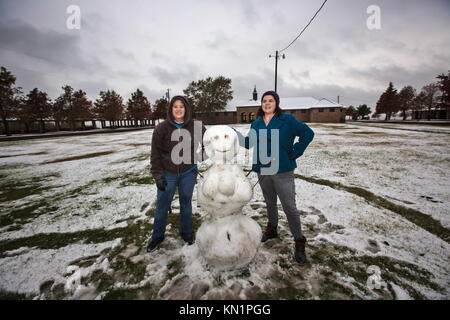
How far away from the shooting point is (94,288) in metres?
2.01

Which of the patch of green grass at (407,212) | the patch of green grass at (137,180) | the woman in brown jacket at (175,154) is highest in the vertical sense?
the woman in brown jacket at (175,154)

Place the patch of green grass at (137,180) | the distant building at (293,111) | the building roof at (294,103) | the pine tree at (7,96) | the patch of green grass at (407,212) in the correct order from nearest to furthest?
the patch of green grass at (407,212) < the patch of green grass at (137,180) < the pine tree at (7,96) < the distant building at (293,111) < the building roof at (294,103)

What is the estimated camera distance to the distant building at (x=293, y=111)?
4059cm

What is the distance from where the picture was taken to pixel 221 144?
1.95m

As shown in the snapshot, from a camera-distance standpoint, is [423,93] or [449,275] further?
[423,93]

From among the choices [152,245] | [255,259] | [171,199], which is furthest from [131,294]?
[255,259]

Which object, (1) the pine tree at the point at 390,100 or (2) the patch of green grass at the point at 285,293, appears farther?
(1) the pine tree at the point at 390,100

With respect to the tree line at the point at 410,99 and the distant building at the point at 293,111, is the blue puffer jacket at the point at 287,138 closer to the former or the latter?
the distant building at the point at 293,111

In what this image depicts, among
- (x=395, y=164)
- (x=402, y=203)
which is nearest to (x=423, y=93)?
(x=395, y=164)

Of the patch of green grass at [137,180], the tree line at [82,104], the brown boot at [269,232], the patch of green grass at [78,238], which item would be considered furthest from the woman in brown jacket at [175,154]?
the tree line at [82,104]

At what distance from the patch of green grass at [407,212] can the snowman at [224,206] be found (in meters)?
2.90
